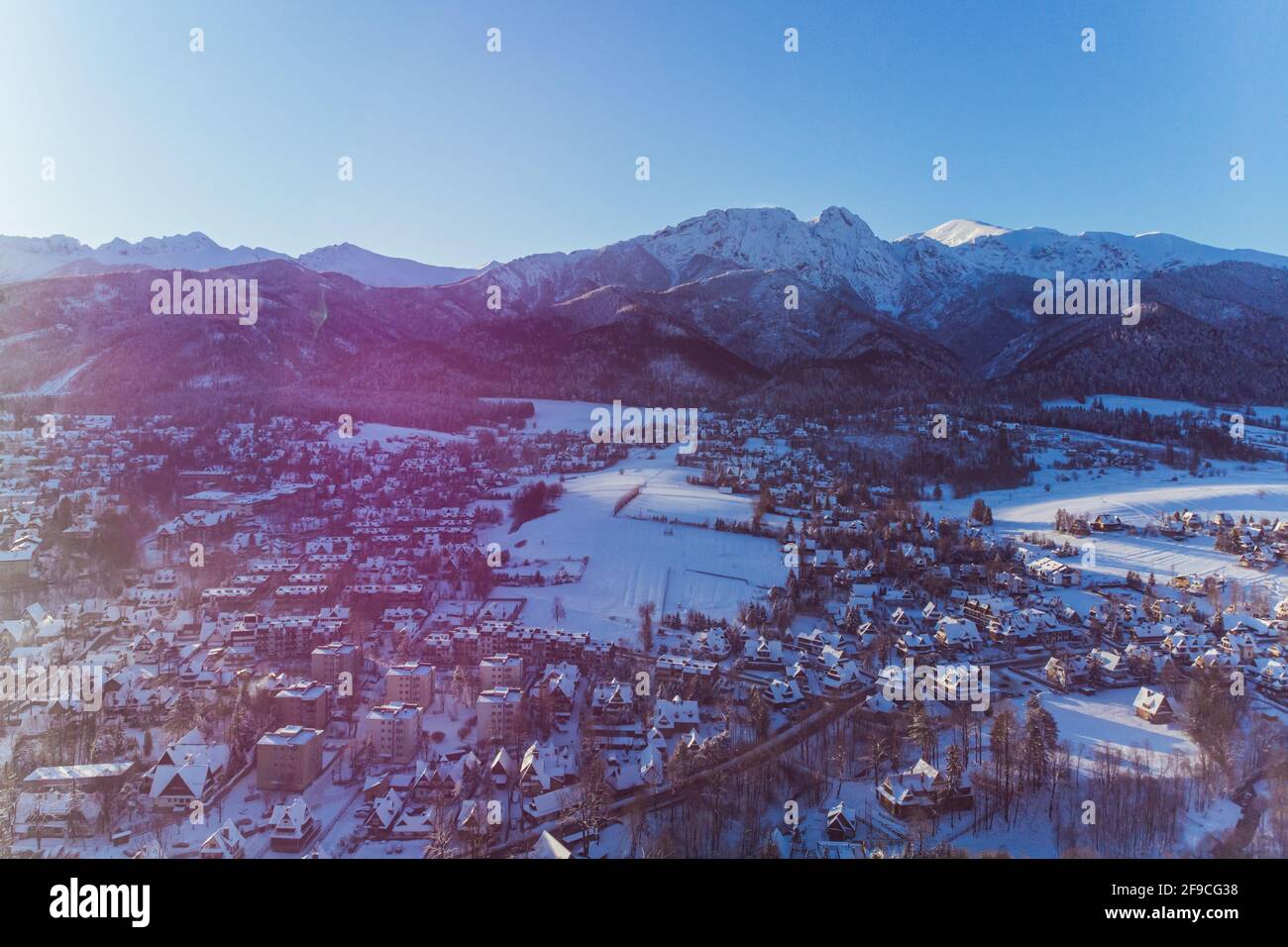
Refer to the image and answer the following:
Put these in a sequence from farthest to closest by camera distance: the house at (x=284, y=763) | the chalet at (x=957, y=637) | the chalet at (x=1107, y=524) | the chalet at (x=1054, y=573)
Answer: the chalet at (x=1107, y=524), the chalet at (x=1054, y=573), the chalet at (x=957, y=637), the house at (x=284, y=763)

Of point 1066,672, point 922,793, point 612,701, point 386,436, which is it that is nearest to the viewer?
point 922,793

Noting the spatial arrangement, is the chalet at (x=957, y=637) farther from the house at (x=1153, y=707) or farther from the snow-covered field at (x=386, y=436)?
the snow-covered field at (x=386, y=436)

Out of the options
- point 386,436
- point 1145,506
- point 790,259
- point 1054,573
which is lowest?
point 1054,573

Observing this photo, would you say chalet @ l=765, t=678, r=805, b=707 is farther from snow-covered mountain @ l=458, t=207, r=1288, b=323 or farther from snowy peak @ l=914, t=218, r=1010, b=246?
snowy peak @ l=914, t=218, r=1010, b=246

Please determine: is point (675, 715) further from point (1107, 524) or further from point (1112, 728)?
point (1107, 524)

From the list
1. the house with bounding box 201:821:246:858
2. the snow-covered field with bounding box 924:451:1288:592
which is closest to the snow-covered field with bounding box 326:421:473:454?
the snow-covered field with bounding box 924:451:1288:592

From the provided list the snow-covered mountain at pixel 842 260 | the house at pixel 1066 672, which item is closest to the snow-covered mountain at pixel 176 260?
the snow-covered mountain at pixel 842 260

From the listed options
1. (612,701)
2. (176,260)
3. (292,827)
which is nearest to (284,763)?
(292,827)
